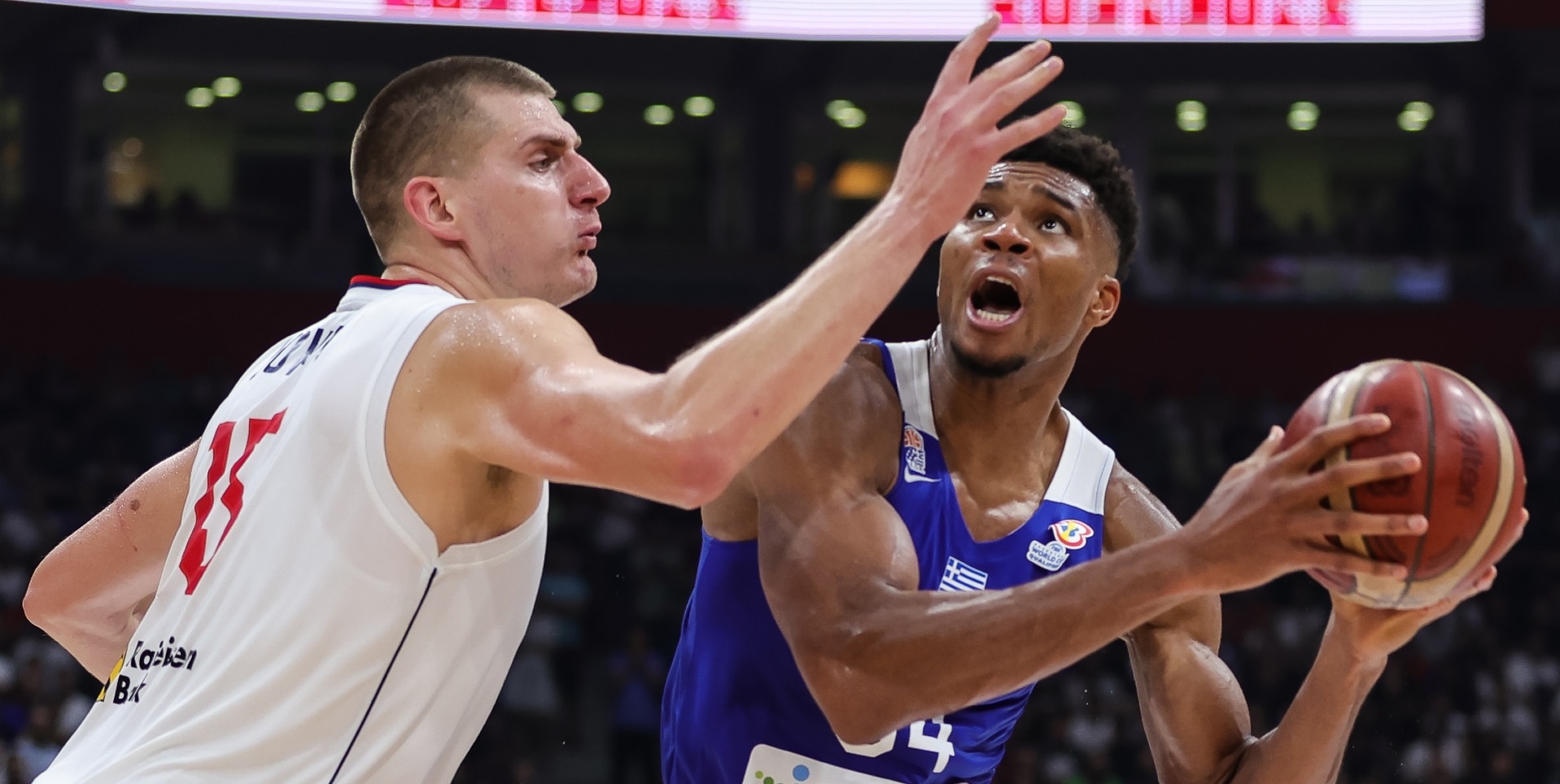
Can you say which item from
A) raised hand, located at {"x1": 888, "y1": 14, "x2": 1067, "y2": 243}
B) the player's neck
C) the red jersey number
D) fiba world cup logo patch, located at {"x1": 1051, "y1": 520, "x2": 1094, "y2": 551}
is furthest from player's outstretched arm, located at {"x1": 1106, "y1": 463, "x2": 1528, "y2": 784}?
the red jersey number

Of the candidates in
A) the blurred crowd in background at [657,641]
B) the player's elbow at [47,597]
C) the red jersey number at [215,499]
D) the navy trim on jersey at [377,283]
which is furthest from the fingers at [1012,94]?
the blurred crowd in background at [657,641]

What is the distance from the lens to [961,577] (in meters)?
3.48

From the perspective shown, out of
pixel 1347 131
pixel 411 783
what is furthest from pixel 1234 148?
pixel 411 783

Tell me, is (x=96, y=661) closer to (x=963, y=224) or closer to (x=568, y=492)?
(x=963, y=224)

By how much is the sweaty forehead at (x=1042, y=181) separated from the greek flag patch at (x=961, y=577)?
873 millimetres

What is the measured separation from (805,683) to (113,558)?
4.99ft

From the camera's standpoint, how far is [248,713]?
2621 millimetres

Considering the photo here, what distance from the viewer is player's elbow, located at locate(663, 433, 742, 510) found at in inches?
96.0

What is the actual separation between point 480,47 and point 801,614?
13.8 m

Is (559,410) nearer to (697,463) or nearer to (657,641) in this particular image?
Result: (697,463)

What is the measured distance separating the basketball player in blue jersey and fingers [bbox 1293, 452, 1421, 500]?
402 millimetres

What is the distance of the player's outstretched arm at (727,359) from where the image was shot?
97.0 inches

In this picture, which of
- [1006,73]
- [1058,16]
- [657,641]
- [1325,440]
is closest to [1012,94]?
[1006,73]

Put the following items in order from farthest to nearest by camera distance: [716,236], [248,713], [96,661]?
[716,236] → [96,661] → [248,713]
